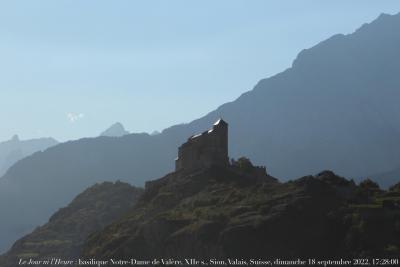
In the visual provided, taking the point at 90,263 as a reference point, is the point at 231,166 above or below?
above

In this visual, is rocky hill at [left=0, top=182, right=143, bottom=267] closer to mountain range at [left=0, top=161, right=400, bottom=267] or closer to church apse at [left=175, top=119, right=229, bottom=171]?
church apse at [left=175, top=119, right=229, bottom=171]

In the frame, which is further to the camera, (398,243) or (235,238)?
(235,238)

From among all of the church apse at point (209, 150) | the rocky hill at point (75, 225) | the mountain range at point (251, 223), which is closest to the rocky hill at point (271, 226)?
the mountain range at point (251, 223)

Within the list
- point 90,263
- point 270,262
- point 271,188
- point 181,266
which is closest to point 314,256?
point 270,262

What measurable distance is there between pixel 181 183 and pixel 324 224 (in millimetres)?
40910

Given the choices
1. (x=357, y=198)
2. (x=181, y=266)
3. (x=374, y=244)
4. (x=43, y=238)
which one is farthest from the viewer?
(x=43, y=238)

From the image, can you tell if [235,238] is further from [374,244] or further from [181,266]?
[374,244]

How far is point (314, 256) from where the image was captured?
75188mm

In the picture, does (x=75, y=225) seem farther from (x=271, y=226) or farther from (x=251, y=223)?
(x=271, y=226)

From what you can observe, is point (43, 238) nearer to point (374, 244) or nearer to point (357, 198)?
point (357, 198)

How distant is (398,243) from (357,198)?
14.8 meters

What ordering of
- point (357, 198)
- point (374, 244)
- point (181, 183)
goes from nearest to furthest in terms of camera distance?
point (374, 244) → point (357, 198) → point (181, 183)

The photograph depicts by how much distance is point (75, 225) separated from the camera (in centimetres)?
17238

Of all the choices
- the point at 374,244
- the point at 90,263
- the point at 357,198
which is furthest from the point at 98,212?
the point at 374,244
